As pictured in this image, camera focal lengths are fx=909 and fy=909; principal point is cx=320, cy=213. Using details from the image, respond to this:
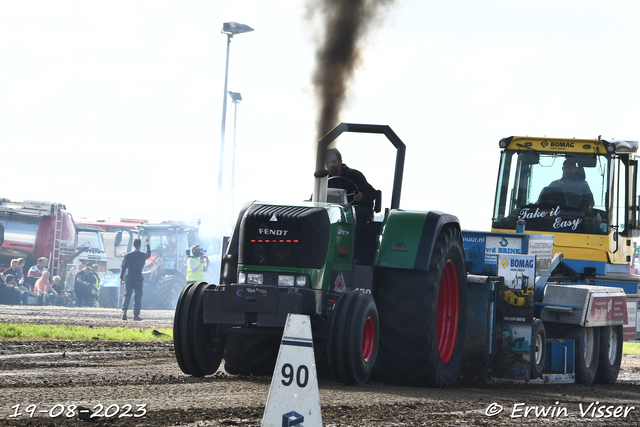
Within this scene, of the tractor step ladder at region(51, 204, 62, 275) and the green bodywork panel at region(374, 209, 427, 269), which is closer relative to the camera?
the green bodywork panel at region(374, 209, 427, 269)

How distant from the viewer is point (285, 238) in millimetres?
7781

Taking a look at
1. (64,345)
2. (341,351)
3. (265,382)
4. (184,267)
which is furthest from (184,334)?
(184,267)

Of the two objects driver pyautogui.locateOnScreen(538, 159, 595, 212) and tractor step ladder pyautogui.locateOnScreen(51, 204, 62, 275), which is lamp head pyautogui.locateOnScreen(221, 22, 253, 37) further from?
driver pyautogui.locateOnScreen(538, 159, 595, 212)

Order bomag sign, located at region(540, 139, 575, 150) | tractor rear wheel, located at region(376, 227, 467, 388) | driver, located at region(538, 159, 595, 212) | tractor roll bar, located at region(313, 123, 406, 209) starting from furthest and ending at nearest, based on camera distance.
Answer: bomag sign, located at region(540, 139, 575, 150) → driver, located at region(538, 159, 595, 212) → tractor roll bar, located at region(313, 123, 406, 209) → tractor rear wheel, located at region(376, 227, 467, 388)

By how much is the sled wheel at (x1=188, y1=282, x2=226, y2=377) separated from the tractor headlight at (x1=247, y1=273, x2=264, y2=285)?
0.39 metres

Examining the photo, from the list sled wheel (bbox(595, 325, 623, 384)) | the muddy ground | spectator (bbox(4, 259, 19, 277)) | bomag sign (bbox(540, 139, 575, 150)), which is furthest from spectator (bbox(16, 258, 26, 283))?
sled wheel (bbox(595, 325, 623, 384))

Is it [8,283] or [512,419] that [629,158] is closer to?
[512,419]

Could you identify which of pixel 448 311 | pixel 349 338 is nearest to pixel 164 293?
pixel 448 311

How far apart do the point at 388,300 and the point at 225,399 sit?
84.0 inches

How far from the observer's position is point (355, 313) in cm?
735

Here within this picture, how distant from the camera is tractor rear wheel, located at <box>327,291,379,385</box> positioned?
24.0 feet

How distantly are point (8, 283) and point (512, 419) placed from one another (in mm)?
23241

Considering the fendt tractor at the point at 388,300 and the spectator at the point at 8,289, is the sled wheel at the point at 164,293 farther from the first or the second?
the fendt tractor at the point at 388,300

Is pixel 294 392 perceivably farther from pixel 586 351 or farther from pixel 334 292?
pixel 586 351
